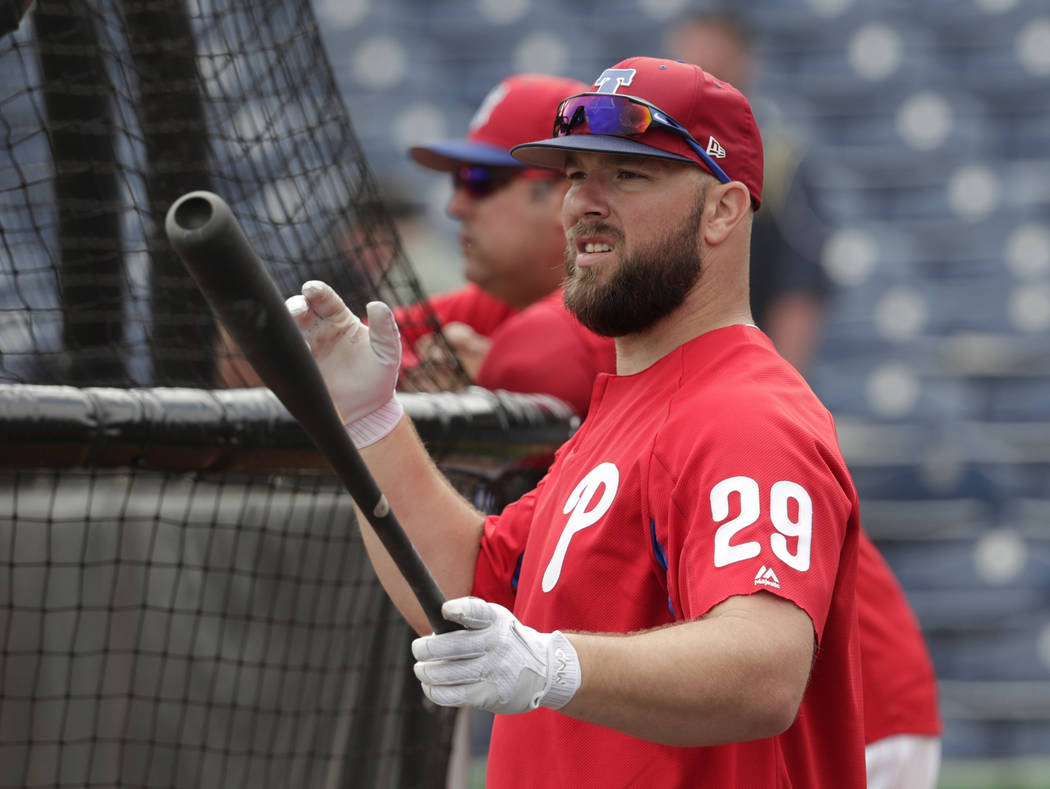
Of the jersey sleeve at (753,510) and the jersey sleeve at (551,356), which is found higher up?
the jersey sleeve at (551,356)

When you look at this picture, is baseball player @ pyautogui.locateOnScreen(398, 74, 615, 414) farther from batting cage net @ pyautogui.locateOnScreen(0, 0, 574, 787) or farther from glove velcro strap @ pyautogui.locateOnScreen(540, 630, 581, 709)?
glove velcro strap @ pyautogui.locateOnScreen(540, 630, 581, 709)

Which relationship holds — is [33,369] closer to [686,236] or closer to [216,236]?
[686,236]

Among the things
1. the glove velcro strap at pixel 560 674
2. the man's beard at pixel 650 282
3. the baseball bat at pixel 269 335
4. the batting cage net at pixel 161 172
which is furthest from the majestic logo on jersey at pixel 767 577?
the batting cage net at pixel 161 172

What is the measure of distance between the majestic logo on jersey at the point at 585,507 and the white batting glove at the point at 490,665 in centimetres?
31

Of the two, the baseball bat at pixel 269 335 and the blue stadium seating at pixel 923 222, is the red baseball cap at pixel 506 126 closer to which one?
the baseball bat at pixel 269 335

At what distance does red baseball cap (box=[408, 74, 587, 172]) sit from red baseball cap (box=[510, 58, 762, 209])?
1280 mm

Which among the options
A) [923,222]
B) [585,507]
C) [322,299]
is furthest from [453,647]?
[923,222]

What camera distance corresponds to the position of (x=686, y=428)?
1.52 metres

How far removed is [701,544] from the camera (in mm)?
1405

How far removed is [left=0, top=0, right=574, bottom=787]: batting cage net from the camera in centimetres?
215

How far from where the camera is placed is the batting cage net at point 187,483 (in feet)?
7.06

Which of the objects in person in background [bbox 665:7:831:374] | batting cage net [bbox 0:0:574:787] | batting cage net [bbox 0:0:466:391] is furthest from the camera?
person in background [bbox 665:7:831:374]

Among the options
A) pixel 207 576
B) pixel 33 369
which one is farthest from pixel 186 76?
pixel 207 576

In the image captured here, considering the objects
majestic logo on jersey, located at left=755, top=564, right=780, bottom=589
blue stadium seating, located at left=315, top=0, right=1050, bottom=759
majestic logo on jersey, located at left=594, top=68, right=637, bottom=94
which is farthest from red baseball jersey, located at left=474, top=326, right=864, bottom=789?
blue stadium seating, located at left=315, top=0, right=1050, bottom=759
